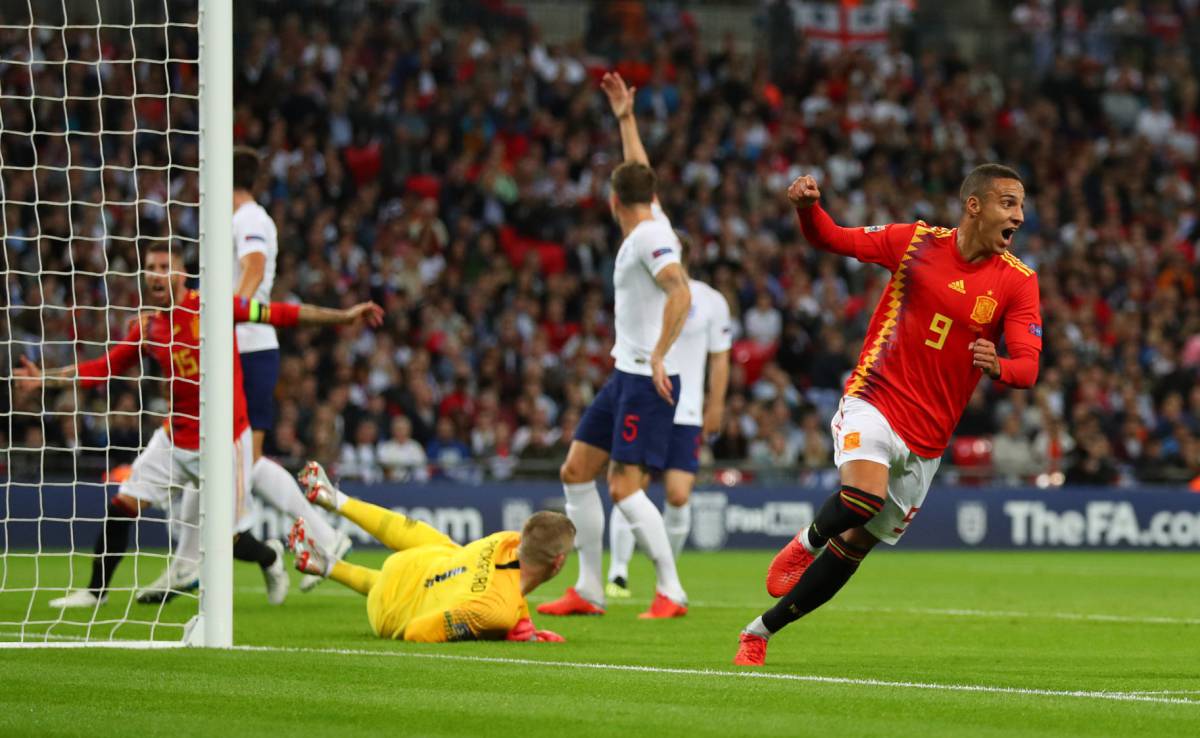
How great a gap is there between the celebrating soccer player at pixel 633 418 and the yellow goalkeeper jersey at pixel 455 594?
6.83ft

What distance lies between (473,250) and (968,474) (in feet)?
23.3

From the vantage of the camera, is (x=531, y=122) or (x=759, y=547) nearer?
(x=759, y=547)

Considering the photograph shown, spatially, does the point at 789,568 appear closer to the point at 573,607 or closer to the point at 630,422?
the point at 630,422

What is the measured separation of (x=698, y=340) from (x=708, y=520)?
25.4ft

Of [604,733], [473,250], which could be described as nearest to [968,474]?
[473,250]

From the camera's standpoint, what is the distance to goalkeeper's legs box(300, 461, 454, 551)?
941 cm

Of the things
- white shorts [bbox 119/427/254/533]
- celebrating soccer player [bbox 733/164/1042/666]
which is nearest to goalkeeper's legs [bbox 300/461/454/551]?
white shorts [bbox 119/427/254/533]

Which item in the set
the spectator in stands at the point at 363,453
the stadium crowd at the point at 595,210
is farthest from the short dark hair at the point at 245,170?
the spectator in stands at the point at 363,453

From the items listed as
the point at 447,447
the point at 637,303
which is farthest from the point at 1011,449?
the point at 637,303

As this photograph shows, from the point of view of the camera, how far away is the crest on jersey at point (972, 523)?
2128 centimetres

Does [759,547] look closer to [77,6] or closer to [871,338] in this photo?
[77,6]

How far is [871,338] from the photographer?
26.2ft

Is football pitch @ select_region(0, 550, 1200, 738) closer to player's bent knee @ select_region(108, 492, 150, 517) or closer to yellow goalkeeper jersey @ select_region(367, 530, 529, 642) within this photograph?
yellow goalkeeper jersey @ select_region(367, 530, 529, 642)

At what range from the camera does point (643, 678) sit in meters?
7.20
